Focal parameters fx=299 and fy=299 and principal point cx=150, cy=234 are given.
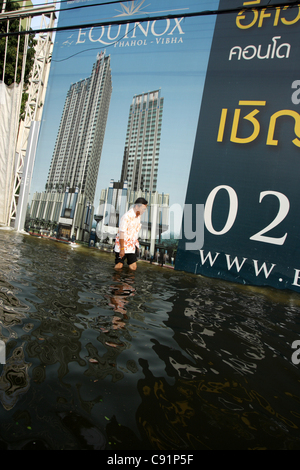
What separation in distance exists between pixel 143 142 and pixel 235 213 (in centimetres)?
386

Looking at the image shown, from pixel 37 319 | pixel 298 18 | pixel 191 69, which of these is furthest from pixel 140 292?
pixel 298 18

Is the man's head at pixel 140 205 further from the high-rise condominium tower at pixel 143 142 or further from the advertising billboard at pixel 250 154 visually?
the high-rise condominium tower at pixel 143 142

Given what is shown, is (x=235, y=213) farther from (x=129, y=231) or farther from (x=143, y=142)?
(x=143, y=142)

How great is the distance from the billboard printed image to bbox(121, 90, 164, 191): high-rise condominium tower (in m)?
0.04

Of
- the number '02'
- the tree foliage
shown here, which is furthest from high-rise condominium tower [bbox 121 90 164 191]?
the tree foliage

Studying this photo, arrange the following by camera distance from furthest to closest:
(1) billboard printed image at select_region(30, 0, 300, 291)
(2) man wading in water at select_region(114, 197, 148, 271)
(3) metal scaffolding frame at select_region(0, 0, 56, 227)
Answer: (3) metal scaffolding frame at select_region(0, 0, 56, 227) → (1) billboard printed image at select_region(30, 0, 300, 291) → (2) man wading in water at select_region(114, 197, 148, 271)

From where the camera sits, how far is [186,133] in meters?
8.79

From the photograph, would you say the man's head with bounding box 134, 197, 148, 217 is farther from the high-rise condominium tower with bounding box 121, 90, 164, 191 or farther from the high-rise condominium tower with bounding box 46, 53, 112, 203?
the high-rise condominium tower with bounding box 46, 53, 112, 203

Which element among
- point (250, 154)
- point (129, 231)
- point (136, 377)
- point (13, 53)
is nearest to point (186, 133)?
point (250, 154)

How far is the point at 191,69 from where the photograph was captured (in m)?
8.88

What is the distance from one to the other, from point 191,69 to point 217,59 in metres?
0.77

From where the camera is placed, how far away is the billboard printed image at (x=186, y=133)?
7781mm

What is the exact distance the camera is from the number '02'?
757cm

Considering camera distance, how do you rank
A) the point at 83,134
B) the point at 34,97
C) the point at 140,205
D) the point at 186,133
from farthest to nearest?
the point at 34,97, the point at 83,134, the point at 186,133, the point at 140,205
